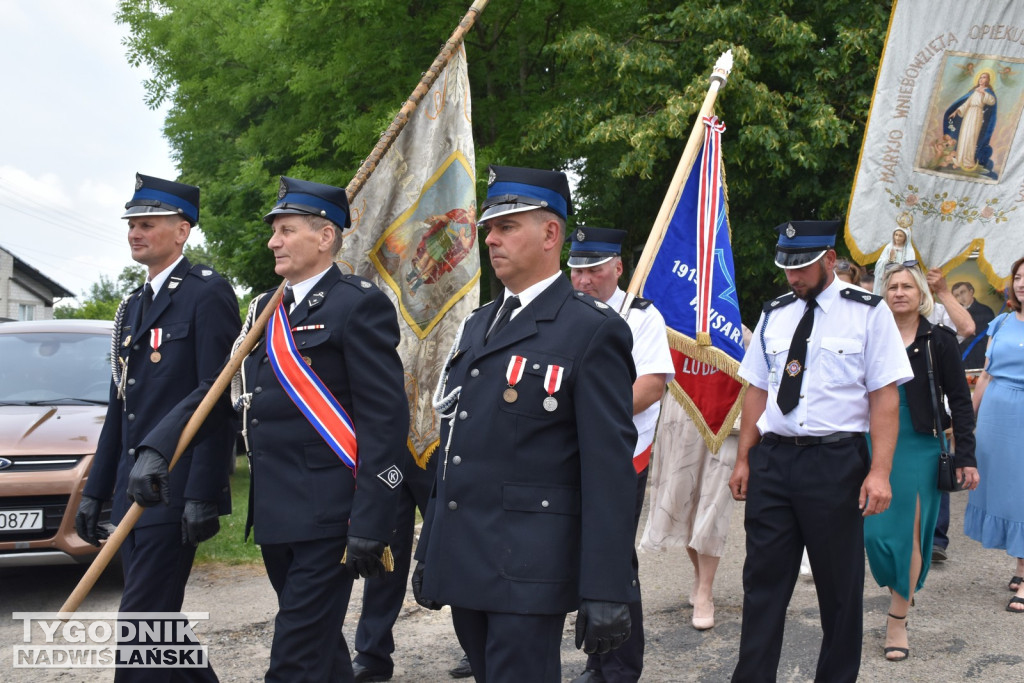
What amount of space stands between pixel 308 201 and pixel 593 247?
5.68 ft

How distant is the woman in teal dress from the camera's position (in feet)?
17.5

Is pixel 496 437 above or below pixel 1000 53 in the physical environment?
below

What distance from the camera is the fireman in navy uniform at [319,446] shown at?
11.2ft

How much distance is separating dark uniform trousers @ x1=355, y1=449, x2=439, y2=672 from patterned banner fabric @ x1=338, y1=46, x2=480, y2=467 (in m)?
0.12

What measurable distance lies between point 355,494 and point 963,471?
12.7ft

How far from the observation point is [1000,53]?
662cm

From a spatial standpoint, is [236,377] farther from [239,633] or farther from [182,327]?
[239,633]

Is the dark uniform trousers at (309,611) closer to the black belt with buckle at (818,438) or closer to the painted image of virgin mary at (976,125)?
the black belt with buckle at (818,438)

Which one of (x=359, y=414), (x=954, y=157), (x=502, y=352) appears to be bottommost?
(x=359, y=414)

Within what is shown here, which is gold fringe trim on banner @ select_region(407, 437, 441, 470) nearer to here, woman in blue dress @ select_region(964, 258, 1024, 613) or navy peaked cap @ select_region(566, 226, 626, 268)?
navy peaked cap @ select_region(566, 226, 626, 268)

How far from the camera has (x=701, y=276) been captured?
18.2 ft

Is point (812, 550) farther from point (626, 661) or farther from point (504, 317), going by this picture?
point (504, 317)

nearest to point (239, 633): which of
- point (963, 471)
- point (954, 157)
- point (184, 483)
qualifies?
point (184, 483)

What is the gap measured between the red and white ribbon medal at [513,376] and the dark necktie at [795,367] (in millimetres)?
1923
